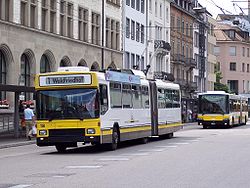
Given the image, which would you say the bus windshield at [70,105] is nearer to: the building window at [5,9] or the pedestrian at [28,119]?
the pedestrian at [28,119]

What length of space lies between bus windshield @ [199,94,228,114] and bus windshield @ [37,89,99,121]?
29624 mm

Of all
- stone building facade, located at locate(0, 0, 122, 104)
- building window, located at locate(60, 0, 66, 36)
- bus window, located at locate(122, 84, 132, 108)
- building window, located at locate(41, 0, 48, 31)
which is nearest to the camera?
bus window, located at locate(122, 84, 132, 108)

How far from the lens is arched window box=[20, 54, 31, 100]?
43125 millimetres

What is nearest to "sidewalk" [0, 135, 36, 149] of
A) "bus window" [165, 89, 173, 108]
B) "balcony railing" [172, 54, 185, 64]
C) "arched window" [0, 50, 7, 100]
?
"bus window" [165, 89, 173, 108]

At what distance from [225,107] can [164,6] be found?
93.9ft

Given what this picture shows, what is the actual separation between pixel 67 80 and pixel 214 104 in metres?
30.0

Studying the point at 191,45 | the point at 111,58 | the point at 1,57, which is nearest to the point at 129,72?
the point at 1,57

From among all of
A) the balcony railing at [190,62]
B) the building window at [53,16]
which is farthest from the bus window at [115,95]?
the balcony railing at [190,62]

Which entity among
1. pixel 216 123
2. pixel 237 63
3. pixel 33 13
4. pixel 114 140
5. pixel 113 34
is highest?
pixel 237 63

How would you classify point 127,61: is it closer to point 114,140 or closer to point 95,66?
point 95,66

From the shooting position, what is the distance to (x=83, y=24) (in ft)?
172

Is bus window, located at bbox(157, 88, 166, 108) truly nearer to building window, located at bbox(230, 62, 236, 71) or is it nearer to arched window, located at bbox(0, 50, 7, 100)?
arched window, located at bbox(0, 50, 7, 100)

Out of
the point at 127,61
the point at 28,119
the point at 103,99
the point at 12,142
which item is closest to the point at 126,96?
the point at 103,99

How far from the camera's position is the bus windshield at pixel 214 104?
2047 inches
